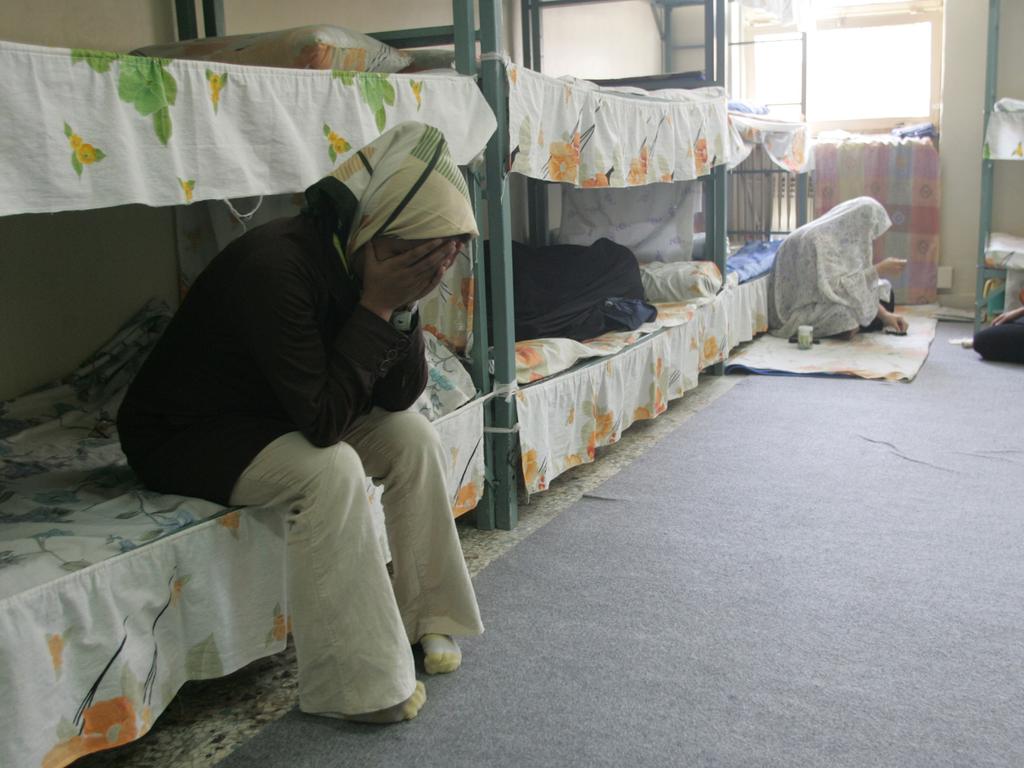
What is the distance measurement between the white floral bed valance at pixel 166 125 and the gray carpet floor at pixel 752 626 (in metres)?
0.88

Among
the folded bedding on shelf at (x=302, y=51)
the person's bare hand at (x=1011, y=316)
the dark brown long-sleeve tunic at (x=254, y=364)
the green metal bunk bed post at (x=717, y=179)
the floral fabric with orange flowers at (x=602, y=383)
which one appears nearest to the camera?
the dark brown long-sleeve tunic at (x=254, y=364)

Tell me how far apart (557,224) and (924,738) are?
329cm

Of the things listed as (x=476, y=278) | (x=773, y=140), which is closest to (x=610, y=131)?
(x=476, y=278)

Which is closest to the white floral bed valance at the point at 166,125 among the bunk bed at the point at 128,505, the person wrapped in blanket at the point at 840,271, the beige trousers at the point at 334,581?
the bunk bed at the point at 128,505

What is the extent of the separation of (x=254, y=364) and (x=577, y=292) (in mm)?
2036

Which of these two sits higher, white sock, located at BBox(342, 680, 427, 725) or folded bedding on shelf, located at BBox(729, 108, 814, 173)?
folded bedding on shelf, located at BBox(729, 108, 814, 173)

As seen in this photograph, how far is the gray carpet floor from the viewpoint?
5.18ft

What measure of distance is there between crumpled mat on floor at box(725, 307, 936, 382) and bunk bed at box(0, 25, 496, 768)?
2.62 metres

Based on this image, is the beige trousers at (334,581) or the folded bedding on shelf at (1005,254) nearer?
the beige trousers at (334,581)

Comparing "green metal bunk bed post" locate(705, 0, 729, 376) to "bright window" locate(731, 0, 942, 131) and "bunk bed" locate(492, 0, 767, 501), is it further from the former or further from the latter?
"bright window" locate(731, 0, 942, 131)

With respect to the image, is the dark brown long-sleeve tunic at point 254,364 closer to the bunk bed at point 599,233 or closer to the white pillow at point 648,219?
the bunk bed at point 599,233

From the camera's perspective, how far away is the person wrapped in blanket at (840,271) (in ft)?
15.4

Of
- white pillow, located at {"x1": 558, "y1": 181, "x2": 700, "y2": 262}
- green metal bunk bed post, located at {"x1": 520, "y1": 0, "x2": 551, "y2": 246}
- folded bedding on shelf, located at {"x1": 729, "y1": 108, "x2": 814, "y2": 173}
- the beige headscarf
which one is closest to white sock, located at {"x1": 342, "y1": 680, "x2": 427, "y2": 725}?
the beige headscarf

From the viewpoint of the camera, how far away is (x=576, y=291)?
357cm
